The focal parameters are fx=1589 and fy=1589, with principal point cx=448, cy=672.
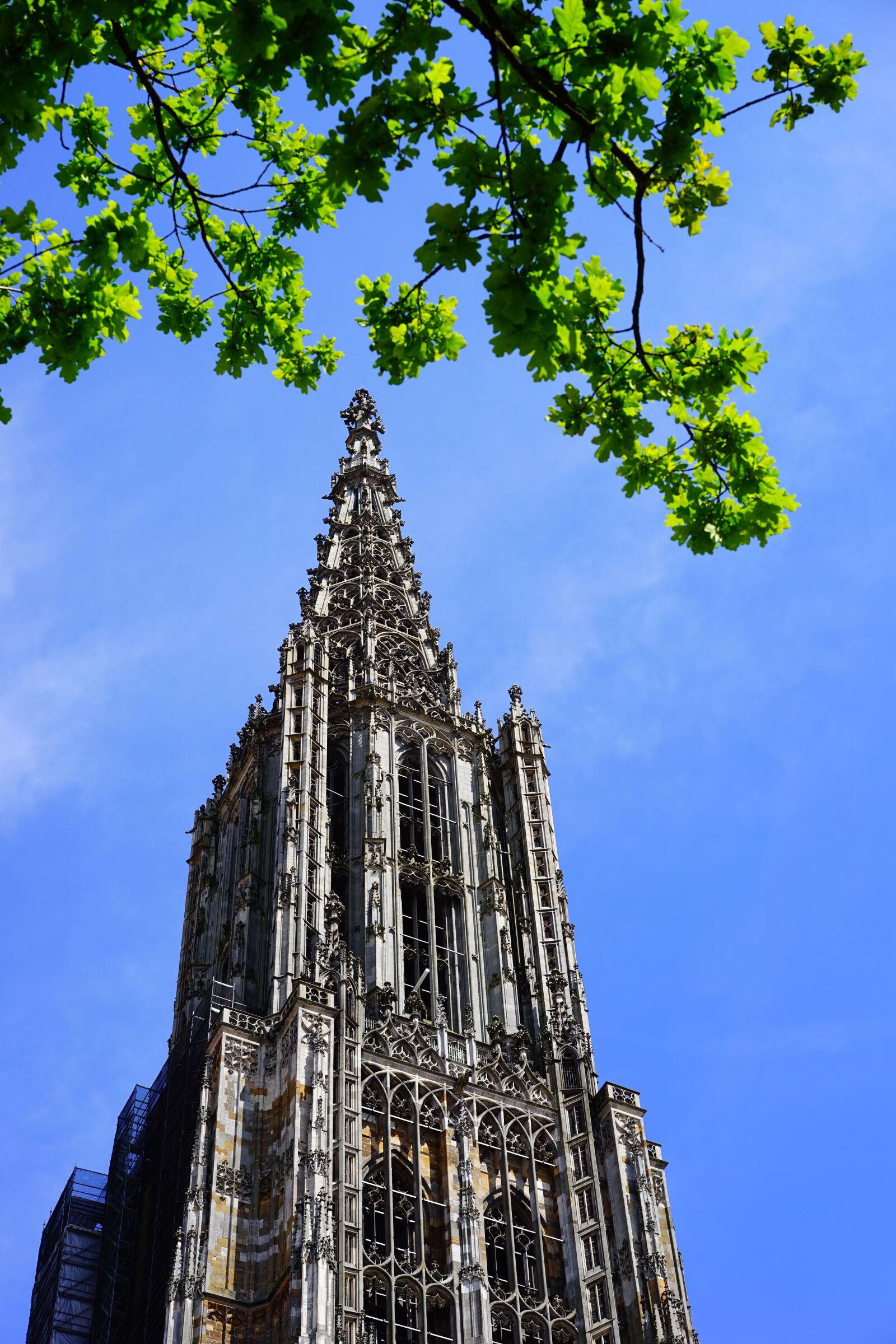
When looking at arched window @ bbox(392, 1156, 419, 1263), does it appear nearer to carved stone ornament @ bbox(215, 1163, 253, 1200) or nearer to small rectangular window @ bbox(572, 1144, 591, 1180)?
carved stone ornament @ bbox(215, 1163, 253, 1200)

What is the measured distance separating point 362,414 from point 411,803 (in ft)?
92.9

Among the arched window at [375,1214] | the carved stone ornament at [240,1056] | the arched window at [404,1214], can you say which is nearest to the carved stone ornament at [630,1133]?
the arched window at [404,1214]

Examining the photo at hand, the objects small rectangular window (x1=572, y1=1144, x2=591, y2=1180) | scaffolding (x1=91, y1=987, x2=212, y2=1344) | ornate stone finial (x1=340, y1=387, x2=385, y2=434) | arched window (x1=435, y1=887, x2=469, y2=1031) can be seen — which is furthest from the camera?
ornate stone finial (x1=340, y1=387, x2=385, y2=434)

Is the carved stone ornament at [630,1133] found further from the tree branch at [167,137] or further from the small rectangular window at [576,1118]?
the tree branch at [167,137]

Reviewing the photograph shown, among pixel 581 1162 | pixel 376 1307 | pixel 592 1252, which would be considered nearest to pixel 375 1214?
pixel 376 1307

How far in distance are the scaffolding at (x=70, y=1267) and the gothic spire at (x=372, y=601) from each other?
16110 mm

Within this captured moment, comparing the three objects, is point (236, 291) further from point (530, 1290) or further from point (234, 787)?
point (234, 787)

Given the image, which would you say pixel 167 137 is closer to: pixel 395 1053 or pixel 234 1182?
pixel 234 1182

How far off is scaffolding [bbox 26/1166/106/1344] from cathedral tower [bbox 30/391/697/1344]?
83 centimetres

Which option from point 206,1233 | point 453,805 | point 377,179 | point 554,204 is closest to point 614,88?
point 554,204

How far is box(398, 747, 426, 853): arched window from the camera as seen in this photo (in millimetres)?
45125

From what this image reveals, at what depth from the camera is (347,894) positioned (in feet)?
140

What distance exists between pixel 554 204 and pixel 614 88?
0.88m

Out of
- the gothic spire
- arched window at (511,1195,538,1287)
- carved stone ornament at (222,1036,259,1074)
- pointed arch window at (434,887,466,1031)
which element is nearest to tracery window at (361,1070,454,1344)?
arched window at (511,1195,538,1287)
